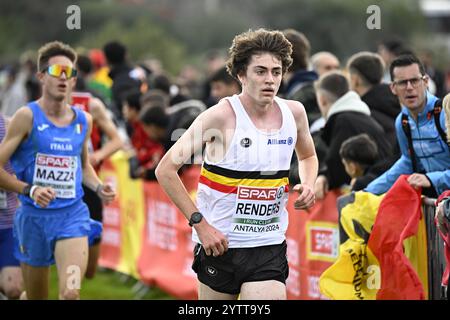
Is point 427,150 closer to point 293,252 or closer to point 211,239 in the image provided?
point 211,239

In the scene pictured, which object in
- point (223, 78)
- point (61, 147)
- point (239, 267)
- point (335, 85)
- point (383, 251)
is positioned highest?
point (223, 78)

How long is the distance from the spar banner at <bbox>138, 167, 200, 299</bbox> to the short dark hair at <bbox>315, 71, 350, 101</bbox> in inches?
82.9

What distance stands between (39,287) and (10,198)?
100 centimetres

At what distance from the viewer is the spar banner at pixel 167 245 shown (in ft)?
33.6

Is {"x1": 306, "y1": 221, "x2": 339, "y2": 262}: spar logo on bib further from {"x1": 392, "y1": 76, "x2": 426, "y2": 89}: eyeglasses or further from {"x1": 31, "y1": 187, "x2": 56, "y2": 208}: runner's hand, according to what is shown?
{"x1": 31, "y1": 187, "x2": 56, "y2": 208}: runner's hand

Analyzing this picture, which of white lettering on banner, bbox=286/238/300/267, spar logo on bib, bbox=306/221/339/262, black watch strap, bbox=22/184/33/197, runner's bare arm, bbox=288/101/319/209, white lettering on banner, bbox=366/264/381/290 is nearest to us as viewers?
runner's bare arm, bbox=288/101/319/209

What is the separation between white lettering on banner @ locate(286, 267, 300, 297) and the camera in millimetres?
8717

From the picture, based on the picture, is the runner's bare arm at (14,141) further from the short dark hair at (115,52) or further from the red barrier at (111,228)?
the short dark hair at (115,52)

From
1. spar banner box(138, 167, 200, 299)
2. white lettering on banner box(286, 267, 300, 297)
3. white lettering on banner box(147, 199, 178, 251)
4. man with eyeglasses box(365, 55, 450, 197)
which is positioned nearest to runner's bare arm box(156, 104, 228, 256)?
man with eyeglasses box(365, 55, 450, 197)

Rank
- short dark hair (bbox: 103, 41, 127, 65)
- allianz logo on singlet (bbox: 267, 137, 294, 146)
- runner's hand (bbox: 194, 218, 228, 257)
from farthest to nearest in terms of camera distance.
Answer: short dark hair (bbox: 103, 41, 127, 65)
allianz logo on singlet (bbox: 267, 137, 294, 146)
runner's hand (bbox: 194, 218, 228, 257)

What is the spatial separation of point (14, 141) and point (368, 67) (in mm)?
3243

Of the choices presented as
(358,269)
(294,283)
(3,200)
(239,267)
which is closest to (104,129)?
(3,200)

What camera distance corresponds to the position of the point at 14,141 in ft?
24.8
